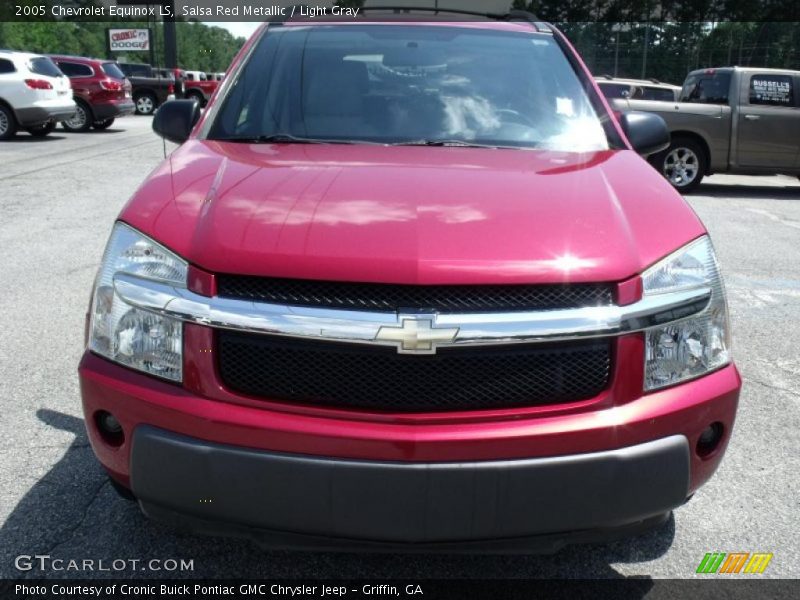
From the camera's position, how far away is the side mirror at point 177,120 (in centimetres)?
355

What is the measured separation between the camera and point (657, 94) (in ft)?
56.4

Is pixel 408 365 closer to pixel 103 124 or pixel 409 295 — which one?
pixel 409 295

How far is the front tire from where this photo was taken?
3055 cm

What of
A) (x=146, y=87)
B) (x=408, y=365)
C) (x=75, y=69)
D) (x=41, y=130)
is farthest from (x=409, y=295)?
(x=146, y=87)

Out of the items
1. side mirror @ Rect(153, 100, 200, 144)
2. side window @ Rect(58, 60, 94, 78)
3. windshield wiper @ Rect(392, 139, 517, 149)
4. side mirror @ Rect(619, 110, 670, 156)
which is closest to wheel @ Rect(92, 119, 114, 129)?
side window @ Rect(58, 60, 94, 78)

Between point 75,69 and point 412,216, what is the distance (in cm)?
1980

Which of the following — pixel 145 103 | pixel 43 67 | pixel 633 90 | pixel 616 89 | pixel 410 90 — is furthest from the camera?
pixel 145 103

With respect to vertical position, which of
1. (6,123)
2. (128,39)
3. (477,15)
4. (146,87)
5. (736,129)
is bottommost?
(6,123)

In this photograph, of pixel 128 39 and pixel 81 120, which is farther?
pixel 128 39

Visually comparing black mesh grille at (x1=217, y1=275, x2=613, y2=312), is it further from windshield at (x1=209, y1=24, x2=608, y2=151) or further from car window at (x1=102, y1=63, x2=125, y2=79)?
car window at (x1=102, y1=63, x2=125, y2=79)

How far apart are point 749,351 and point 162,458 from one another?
3.78 meters

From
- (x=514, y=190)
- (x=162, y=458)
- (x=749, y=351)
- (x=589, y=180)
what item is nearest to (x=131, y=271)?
(x=162, y=458)

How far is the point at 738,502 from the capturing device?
3068mm

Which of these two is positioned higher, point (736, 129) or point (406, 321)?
point (406, 321)
